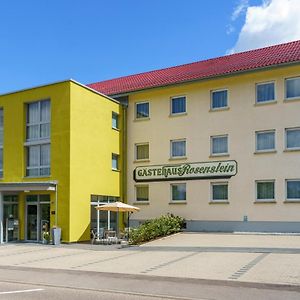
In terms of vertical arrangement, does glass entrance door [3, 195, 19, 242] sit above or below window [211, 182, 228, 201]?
below

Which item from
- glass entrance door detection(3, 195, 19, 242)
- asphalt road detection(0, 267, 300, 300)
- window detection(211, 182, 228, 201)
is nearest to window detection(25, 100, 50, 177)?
glass entrance door detection(3, 195, 19, 242)

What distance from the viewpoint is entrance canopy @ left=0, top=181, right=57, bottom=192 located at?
2494 centimetres

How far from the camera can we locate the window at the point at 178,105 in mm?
29484

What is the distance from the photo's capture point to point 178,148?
29422 mm

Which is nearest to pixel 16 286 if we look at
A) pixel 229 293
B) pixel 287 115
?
pixel 229 293

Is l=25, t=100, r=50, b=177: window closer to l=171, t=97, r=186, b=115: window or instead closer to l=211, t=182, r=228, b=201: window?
l=171, t=97, r=186, b=115: window

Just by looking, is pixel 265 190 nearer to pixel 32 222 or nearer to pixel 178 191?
pixel 178 191

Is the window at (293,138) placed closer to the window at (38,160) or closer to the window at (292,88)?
the window at (292,88)

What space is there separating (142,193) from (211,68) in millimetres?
8983

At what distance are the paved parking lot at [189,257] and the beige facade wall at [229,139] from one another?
2480mm

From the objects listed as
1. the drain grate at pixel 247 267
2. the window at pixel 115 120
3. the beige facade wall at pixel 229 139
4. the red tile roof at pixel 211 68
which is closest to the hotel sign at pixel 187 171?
the beige facade wall at pixel 229 139

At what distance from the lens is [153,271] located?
14.1 meters

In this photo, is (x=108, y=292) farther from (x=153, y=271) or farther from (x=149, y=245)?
(x=149, y=245)

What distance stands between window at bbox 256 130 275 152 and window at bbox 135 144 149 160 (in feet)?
24.0
